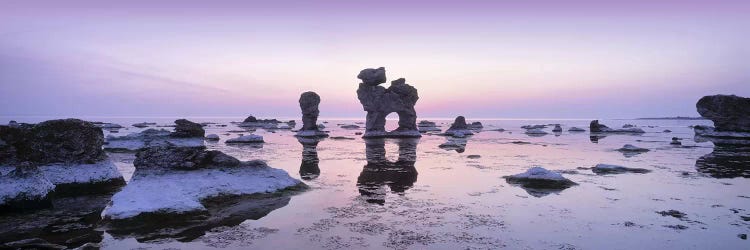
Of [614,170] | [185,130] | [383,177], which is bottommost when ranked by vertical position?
[383,177]

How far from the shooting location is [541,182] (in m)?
22.2

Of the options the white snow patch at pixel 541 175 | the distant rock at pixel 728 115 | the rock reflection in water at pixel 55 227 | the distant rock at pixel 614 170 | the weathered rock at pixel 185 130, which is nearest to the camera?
the rock reflection in water at pixel 55 227

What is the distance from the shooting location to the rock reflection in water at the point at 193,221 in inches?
487

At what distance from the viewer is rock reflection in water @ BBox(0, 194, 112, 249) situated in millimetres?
11340

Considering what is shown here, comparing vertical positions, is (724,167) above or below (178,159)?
below

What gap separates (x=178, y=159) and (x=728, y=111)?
73032 millimetres

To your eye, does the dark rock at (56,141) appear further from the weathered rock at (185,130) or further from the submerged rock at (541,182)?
the weathered rock at (185,130)

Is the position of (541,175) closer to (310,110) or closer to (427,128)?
(310,110)

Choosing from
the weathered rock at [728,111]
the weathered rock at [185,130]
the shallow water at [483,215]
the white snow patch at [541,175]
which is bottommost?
the shallow water at [483,215]

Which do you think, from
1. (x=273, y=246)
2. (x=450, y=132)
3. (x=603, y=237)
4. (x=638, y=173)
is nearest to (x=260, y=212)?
(x=273, y=246)

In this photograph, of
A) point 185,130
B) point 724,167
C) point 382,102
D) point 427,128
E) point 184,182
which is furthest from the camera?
point 427,128

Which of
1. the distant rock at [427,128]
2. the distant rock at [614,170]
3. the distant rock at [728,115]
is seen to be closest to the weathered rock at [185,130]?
the distant rock at [614,170]

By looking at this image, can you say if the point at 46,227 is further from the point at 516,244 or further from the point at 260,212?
the point at 516,244

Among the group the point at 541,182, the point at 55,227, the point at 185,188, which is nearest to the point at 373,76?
the point at 541,182
